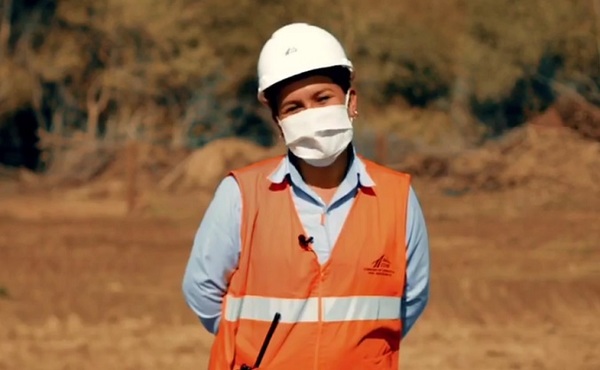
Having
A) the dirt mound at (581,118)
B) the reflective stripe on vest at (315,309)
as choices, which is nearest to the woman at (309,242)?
the reflective stripe on vest at (315,309)

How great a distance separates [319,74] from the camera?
3.32m

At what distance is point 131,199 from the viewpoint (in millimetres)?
22844

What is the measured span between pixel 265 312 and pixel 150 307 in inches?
382

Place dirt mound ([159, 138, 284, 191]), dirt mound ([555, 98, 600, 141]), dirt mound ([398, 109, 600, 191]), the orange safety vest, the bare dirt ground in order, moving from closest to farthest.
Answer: the orange safety vest
the bare dirt ground
dirt mound ([398, 109, 600, 191])
dirt mound ([555, 98, 600, 141])
dirt mound ([159, 138, 284, 191])

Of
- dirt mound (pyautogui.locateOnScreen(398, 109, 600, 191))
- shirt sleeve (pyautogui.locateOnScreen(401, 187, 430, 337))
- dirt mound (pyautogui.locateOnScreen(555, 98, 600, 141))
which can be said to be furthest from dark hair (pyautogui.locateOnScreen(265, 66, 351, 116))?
dirt mound (pyautogui.locateOnScreen(555, 98, 600, 141))

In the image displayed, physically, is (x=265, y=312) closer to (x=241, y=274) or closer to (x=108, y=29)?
(x=241, y=274)

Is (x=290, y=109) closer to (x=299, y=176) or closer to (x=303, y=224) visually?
(x=299, y=176)

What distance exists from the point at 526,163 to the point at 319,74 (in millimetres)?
22148

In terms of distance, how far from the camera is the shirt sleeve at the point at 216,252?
3268mm

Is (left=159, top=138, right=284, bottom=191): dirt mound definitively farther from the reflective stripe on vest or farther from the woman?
the reflective stripe on vest

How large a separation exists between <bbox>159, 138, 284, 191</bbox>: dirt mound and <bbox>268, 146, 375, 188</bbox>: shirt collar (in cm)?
2286

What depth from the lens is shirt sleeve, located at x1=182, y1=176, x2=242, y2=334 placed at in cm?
327

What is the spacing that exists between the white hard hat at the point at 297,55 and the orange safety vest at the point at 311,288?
0.77 ft

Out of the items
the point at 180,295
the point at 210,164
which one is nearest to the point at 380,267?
the point at 180,295
